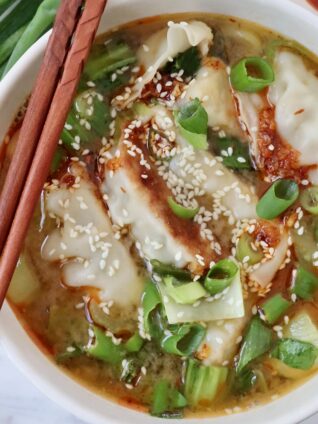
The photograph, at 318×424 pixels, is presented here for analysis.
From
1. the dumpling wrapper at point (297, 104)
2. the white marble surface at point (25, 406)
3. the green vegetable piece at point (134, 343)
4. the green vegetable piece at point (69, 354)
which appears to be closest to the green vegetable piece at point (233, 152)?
the dumpling wrapper at point (297, 104)

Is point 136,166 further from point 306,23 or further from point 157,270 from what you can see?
point 306,23

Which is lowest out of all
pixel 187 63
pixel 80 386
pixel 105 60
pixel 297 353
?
pixel 297 353

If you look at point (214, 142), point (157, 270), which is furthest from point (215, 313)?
point (214, 142)

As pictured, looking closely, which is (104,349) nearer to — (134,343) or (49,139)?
(134,343)

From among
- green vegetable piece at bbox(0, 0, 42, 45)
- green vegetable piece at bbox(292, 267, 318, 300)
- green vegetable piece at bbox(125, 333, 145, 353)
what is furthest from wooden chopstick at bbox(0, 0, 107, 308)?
Answer: green vegetable piece at bbox(292, 267, 318, 300)

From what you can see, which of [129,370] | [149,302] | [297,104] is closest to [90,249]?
[149,302]

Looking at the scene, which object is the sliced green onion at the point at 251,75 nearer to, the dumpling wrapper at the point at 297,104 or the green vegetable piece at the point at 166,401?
the dumpling wrapper at the point at 297,104
